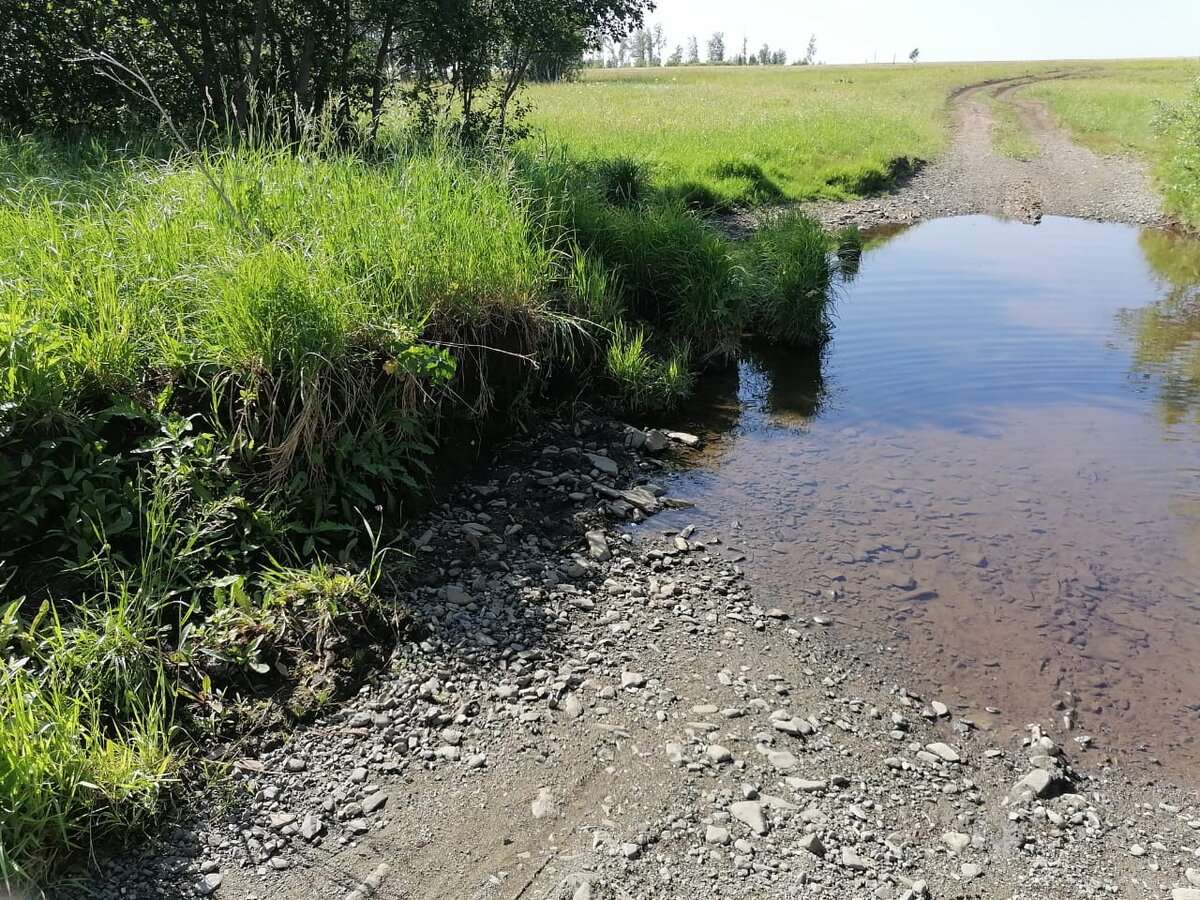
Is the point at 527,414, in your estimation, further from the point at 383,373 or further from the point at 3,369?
the point at 3,369

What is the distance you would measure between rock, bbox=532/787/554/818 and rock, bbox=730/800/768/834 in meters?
0.84

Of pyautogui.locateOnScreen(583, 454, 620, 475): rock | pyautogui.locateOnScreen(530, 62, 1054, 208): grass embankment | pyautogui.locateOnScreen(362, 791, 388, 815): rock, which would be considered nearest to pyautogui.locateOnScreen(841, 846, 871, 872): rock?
pyautogui.locateOnScreen(362, 791, 388, 815): rock

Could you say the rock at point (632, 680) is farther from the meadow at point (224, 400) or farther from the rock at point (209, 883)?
the rock at point (209, 883)

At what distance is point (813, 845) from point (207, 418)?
4.20 m

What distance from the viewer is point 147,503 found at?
4668 millimetres

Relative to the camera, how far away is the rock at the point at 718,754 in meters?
4.10

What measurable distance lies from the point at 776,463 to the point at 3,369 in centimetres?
594

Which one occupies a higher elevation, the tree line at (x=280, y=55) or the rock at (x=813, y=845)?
the tree line at (x=280, y=55)

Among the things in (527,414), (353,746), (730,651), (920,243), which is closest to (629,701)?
Answer: (730,651)

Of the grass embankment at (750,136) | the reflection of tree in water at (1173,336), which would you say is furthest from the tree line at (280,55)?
the reflection of tree in water at (1173,336)

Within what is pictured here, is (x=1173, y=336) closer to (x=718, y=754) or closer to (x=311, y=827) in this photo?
(x=718, y=754)

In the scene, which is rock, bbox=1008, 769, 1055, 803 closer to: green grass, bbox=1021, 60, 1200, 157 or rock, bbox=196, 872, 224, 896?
rock, bbox=196, 872, 224, 896

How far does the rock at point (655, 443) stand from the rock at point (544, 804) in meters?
4.20

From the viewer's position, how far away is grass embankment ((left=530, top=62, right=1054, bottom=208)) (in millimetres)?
19953
